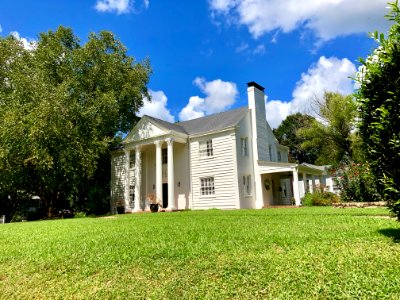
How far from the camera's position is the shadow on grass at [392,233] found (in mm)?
5094

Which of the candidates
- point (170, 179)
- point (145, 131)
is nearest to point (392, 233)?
point (170, 179)

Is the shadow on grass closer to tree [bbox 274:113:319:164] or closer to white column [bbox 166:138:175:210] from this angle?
white column [bbox 166:138:175:210]

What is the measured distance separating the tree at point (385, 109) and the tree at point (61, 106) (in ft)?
58.9

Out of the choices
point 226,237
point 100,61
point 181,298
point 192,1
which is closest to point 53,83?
point 100,61

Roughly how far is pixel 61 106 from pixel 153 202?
9.07 m

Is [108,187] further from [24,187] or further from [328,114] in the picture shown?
[328,114]

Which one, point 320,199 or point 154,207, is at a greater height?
point 320,199

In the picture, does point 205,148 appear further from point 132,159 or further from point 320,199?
point 320,199

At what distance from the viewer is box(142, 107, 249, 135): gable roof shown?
21047 millimetres

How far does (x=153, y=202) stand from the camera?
862 inches

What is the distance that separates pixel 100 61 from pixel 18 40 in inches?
279

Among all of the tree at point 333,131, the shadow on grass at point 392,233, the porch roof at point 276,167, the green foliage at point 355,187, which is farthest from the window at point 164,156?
the shadow on grass at point 392,233

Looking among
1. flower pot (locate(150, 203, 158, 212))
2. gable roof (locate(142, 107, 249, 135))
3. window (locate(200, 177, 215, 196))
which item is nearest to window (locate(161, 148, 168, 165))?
gable roof (locate(142, 107, 249, 135))

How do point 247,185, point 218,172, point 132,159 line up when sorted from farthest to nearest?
1. point 132,159
2. point 247,185
3. point 218,172
